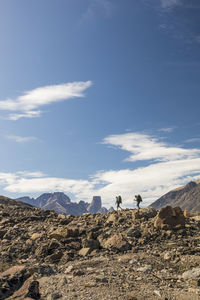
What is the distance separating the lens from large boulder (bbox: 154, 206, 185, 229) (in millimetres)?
17191

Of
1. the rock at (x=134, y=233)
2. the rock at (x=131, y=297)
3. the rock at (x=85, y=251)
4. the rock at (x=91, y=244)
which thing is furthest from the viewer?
the rock at (x=134, y=233)

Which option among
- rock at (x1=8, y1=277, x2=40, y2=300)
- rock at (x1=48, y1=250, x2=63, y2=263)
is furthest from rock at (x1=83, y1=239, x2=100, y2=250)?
rock at (x1=8, y1=277, x2=40, y2=300)

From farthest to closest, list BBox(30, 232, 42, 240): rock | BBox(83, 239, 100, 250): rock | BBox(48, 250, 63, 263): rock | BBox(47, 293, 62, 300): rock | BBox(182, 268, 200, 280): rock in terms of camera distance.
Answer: BBox(30, 232, 42, 240): rock < BBox(83, 239, 100, 250): rock < BBox(48, 250, 63, 263): rock < BBox(182, 268, 200, 280): rock < BBox(47, 293, 62, 300): rock

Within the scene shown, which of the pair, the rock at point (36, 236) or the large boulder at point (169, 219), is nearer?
the large boulder at point (169, 219)

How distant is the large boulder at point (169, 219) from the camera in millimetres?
17191

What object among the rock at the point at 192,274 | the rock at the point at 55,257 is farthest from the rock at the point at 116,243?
the rock at the point at 192,274

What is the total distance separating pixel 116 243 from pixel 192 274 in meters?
5.25

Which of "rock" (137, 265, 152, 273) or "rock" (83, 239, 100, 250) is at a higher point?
"rock" (83, 239, 100, 250)

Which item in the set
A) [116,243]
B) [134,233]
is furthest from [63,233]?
[134,233]

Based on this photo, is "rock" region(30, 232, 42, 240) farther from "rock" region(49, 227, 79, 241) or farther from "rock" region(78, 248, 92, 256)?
"rock" region(78, 248, 92, 256)

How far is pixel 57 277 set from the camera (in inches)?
491

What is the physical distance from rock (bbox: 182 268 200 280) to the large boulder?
535 centimetres

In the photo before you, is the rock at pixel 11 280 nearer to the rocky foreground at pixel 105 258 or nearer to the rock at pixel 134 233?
the rocky foreground at pixel 105 258

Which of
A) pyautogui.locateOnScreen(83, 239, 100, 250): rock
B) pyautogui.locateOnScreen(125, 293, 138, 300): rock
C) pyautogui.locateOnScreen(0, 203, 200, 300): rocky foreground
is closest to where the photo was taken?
pyautogui.locateOnScreen(125, 293, 138, 300): rock
